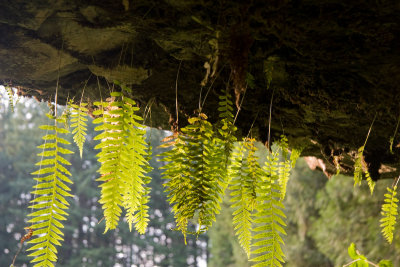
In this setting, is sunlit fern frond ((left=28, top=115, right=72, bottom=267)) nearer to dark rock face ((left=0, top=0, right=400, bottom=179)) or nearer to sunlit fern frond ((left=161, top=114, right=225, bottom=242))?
sunlit fern frond ((left=161, top=114, right=225, bottom=242))

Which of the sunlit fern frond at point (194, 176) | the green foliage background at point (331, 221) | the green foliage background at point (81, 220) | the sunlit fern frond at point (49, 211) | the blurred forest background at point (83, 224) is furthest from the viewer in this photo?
the green foliage background at point (81, 220)

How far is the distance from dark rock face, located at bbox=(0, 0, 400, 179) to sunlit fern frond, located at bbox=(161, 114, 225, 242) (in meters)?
0.27

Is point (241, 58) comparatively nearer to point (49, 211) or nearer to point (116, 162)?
point (116, 162)

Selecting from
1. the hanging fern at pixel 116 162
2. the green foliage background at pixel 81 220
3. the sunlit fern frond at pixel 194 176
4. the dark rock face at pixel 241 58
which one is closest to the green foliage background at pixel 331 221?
the dark rock face at pixel 241 58

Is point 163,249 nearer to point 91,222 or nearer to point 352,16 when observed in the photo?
point 91,222

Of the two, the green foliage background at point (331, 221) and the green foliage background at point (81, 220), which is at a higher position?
the green foliage background at point (81, 220)

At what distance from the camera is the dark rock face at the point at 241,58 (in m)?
1.20

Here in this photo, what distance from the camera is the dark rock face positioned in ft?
3.94

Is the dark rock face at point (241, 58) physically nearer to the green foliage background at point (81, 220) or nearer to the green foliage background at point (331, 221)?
the green foliage background at point (331, 221)

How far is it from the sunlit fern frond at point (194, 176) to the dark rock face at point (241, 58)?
267mm

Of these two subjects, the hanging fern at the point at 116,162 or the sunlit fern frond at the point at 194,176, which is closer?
the hanging fern at the point at 116,162

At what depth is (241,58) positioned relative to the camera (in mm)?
1316

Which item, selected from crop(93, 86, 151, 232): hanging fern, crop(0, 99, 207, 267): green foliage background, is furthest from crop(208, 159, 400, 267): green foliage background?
crop(0, 99, 207, 267): green foliage background

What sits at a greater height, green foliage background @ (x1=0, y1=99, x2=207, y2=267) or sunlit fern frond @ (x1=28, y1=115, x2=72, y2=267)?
green foliage background @ (x1=0, y1=99, x2=207, y2=267)
